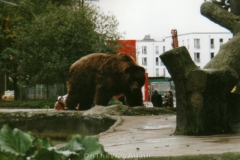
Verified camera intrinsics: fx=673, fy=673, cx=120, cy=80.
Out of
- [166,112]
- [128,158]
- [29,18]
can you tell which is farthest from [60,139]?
[29,18]

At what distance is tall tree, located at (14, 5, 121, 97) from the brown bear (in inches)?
969

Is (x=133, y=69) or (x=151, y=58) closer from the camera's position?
(x=133, y=69)

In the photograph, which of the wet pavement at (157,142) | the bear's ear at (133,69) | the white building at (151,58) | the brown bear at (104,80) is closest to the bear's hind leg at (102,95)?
the brown bear at (104,80)

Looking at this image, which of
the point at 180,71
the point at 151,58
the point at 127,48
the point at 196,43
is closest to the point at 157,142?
the point at 180,71

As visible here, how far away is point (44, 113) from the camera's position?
21.0m

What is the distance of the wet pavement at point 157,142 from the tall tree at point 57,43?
33.0 m

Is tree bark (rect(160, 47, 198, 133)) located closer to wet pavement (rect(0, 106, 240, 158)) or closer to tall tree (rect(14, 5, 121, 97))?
wet pavement (rect(0, 106, 240, 158))

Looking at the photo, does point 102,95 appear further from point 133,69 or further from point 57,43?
point 57,43

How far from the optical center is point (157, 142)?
12.9 metres

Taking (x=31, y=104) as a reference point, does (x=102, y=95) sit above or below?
above

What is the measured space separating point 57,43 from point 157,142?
127 feet

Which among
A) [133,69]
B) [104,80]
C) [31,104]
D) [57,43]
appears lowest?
[31,104]

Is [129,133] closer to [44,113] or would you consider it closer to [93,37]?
[44,113]

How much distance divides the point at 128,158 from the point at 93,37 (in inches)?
1694
